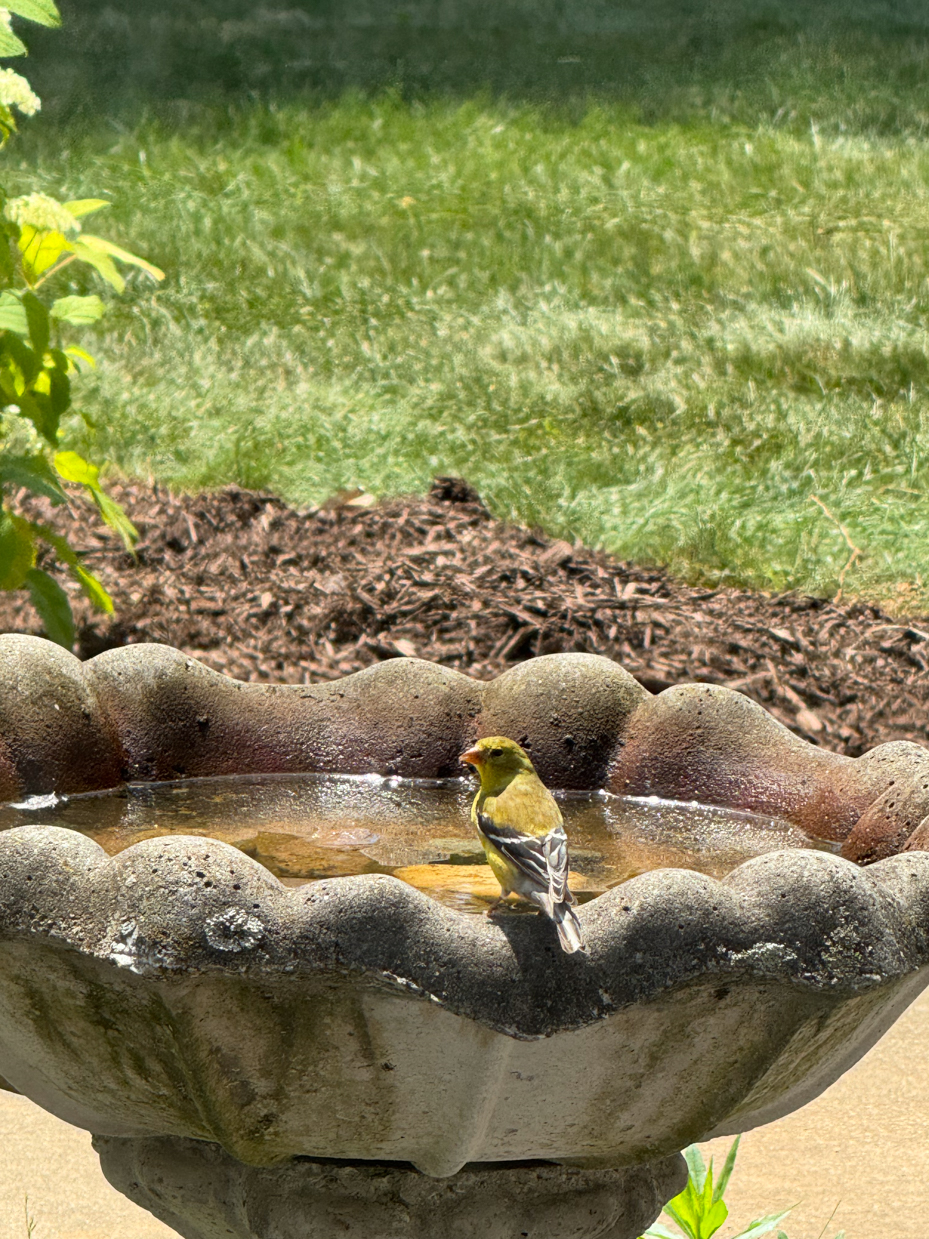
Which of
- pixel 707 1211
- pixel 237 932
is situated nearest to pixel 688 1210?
pixel 707 1211

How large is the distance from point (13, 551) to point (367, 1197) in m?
1.33

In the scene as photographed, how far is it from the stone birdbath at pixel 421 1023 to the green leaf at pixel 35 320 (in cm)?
112

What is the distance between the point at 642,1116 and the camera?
2.20 meters

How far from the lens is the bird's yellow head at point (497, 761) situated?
255cm

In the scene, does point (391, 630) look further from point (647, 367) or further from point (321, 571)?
point (647, 367)

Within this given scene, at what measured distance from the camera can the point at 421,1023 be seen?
197cm

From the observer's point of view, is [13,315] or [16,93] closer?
[16,93]

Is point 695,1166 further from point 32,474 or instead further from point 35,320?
point 35,320

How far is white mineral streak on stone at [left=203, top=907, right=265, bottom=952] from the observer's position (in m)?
1.87

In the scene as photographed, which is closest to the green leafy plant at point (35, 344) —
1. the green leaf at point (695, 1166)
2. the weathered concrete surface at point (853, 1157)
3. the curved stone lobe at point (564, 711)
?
the curved stone lobe at point (564, 711)

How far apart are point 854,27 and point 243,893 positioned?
40.3ft

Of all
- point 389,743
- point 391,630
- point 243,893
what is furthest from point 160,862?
point 391,630

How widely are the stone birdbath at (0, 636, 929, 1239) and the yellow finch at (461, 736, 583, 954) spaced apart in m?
0.04

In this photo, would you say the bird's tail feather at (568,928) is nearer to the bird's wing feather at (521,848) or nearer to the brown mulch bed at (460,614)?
the bird's wing feather at (521,848)
